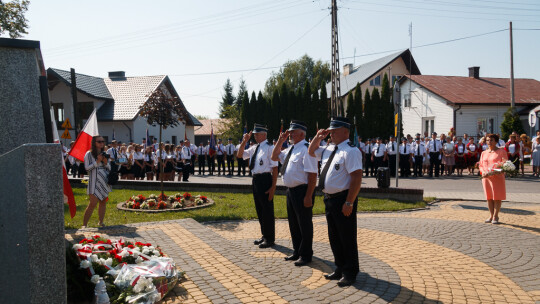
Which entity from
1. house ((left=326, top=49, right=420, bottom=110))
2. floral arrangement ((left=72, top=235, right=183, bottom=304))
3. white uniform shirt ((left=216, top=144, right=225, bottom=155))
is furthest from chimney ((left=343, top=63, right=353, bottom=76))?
floral arrangement ((left=72, top=235, right=183, bottom=304))

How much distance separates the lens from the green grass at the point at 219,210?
9.56 metres

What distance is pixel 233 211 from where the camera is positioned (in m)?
10.7

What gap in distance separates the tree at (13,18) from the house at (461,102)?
31491mm

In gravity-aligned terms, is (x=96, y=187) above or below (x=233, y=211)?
above

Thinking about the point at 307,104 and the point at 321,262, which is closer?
the point at 321,262

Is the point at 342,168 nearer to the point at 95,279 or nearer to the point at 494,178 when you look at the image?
the point at 95,279

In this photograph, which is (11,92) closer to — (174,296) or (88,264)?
(88,264)

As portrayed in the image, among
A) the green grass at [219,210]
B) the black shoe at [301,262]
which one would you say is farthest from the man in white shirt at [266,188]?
the green grass at [219,210]

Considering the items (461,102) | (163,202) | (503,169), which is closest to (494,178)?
(503,169)

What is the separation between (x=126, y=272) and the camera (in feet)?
15.1

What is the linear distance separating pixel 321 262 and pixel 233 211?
15.7 ft

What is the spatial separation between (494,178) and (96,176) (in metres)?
8.54

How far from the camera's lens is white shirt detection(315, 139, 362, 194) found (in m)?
5.12

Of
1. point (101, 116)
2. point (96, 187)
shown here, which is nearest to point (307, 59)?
point (101, 116)
